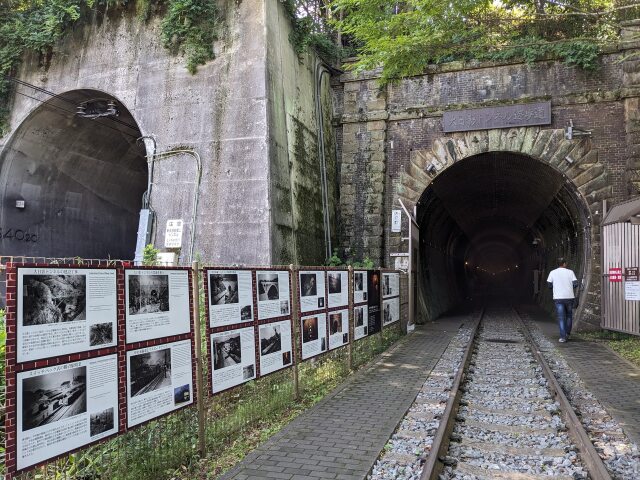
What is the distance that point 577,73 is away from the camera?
12961mm

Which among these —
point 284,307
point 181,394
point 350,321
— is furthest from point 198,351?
point 350,321

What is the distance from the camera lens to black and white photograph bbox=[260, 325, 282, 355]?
530cm

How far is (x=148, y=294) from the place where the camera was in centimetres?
372

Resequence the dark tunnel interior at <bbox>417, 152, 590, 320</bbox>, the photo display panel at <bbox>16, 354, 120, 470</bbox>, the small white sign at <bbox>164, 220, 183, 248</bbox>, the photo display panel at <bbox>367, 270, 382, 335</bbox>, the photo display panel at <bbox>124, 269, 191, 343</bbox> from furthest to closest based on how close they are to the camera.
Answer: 1. the dark tunnel interior at <bbox>417, 152, 590, 320</bbox>
2. the small white sign at <bbox>164, 220, 183, 248</bbox>
3. the photo display panel at <bbox>367, 270, 382, 335</bbox>
4. the photo display panel at <bbox>124, 269, 191, 343</bbox>
5. the photo display panel at <bbox>16, 354, 120, 470</bbox>

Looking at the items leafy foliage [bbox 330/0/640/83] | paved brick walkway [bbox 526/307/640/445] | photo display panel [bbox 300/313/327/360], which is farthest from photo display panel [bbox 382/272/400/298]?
leafy foliage [bbox 330/0/640/83]

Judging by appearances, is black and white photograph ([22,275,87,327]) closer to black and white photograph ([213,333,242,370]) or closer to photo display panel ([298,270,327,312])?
black and white photograph ([213,333,242,370])

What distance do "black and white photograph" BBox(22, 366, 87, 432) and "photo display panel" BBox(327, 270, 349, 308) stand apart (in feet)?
14.2

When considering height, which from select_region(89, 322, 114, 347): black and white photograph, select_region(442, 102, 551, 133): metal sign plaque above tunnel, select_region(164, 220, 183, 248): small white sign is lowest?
select_region(89, 322, 114, 347): black and white photograph

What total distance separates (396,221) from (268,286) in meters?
9.06

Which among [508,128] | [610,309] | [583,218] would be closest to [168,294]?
[610,309]

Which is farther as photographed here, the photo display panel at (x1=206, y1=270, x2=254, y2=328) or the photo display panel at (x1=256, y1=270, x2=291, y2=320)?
the photo display panel at (x1=256, y1=270, x2=291, y2=320)

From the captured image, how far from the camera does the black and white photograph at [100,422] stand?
10.5 ft

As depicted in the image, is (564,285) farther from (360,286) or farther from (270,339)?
(270,339)

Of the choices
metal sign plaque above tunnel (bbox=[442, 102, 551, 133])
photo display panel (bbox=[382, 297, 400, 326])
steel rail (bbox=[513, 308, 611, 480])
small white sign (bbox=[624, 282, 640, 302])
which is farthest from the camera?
metal sign plaque above tunnel (bbox=[442, 102, 551, 133])
